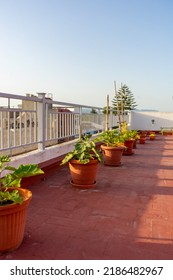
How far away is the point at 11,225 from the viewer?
5.76 feet

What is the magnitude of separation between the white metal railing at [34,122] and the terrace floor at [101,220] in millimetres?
659

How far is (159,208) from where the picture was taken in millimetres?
2770

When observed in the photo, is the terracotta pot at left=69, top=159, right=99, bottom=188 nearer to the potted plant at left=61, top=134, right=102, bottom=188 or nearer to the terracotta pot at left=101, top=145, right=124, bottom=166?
the potted plant at left=61, top=134, right=102, bottom=188

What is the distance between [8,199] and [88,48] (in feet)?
30.9

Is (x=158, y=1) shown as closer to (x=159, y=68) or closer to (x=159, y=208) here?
(x=159, y=208)

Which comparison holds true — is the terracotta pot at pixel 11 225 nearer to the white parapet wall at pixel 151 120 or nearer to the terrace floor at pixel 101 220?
the terrace floor at pixel 101 220

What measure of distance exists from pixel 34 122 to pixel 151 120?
1193cm

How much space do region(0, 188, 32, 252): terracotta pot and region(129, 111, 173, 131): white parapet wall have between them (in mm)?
13305

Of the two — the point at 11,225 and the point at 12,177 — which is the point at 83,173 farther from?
the point at 11,225

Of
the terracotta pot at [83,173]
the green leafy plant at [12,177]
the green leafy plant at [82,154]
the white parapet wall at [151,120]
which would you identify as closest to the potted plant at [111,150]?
the green leafy plant at [82,154]

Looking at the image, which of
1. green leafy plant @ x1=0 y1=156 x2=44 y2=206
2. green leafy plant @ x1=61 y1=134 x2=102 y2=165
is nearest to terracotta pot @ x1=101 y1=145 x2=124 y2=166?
green leafy plant @ x1=61 y1=134 x2=102 y2=165

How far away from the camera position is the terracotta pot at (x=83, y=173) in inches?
133

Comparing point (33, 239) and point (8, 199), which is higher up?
point (8, 199)

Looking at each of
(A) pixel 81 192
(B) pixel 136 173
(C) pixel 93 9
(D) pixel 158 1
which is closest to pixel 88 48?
(C) pixel 93 9
